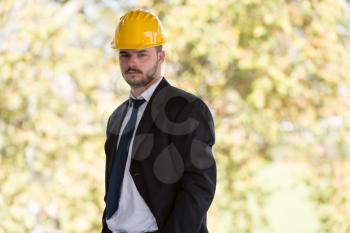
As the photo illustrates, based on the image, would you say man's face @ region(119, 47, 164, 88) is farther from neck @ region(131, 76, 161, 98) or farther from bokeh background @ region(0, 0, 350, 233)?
bokeh background @ region(0, 0, 350, 233)

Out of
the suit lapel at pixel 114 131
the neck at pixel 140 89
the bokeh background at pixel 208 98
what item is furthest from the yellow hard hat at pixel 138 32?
the bokeh background at pixel 208 98

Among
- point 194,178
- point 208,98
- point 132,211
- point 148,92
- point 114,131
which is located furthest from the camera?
point 208,98

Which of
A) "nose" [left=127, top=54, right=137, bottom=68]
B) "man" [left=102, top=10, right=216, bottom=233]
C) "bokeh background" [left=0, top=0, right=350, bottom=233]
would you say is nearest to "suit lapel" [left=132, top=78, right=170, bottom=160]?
"man" [left=102, top=10, right=216, bottom=233]

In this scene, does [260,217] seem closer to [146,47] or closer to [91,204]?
[91,204]

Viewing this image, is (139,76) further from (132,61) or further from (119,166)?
(119,166)

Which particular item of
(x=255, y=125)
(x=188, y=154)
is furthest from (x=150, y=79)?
(x=255, y=125)

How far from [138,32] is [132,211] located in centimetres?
55

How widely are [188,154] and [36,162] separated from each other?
3.07 meters

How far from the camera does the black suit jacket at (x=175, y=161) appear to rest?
1.96 meters

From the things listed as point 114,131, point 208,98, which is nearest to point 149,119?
point 114,131

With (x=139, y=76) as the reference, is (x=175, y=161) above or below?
below

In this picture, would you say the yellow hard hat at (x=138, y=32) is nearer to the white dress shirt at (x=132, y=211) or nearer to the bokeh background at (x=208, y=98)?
the white dress shirt at (x=132, y=211)

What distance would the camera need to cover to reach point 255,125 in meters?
5.23

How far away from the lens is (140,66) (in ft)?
7.07
